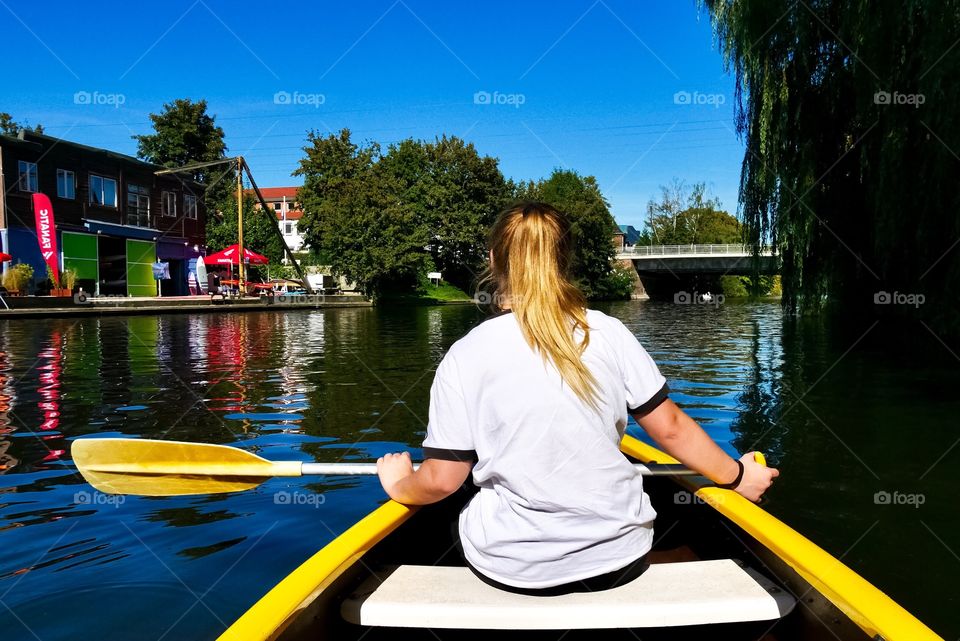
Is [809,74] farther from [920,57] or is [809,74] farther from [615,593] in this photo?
[615,593]

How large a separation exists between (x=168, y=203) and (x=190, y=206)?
249 cm

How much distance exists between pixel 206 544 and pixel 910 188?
1131 centimetres

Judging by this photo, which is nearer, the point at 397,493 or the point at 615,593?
the point at 615,593

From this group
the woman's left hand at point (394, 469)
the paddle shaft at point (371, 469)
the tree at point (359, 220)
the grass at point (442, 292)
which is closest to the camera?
the woman's left hand at point (394, 469)

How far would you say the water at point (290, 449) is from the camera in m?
4.04

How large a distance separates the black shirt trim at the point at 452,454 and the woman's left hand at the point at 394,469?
47 centimetres

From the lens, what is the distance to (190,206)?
146 ft

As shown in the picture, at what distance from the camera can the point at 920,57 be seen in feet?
36.0

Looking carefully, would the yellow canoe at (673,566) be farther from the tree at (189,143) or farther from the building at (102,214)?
the tree at (189,143)

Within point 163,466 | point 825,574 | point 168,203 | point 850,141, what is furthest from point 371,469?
point 168,203

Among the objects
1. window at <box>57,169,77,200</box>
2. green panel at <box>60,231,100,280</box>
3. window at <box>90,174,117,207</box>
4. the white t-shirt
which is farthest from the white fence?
the white t-shirt

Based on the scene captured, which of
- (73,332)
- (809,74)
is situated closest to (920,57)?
(809,74)

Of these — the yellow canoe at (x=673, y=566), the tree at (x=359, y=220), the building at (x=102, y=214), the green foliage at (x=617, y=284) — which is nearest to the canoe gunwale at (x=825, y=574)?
the yellow canoe at (x=673, y=566)

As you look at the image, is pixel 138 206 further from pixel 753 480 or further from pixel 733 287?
pixel 733 287
